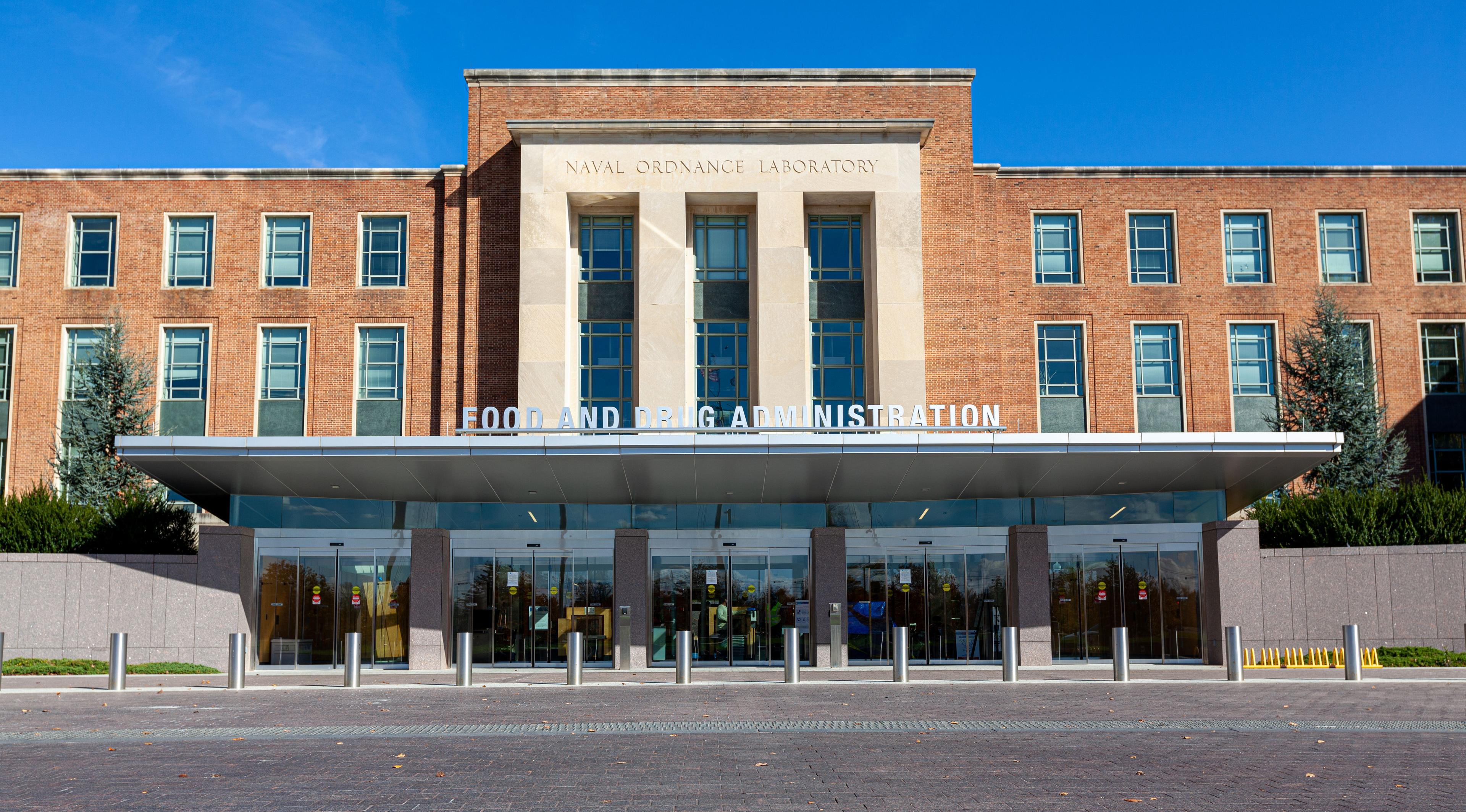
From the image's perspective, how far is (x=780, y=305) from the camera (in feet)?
108

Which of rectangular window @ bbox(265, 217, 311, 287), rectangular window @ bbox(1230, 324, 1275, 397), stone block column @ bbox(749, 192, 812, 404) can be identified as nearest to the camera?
stone block column @ bbox(749, 192, 812, 404)

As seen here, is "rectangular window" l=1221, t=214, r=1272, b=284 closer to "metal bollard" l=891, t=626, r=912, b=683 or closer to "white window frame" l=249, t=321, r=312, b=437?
"metal bollard" l=891, t=626, r=912, b=683

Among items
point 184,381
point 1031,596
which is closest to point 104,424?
point 184,381

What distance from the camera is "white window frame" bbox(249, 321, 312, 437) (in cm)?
3459

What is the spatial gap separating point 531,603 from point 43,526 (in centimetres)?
1058

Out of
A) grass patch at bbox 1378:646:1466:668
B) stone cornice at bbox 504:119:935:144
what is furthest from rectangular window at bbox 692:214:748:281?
grass patch at bbox 1378:646:1466:668

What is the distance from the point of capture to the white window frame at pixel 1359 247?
118 feet

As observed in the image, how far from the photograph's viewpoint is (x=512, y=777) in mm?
10703

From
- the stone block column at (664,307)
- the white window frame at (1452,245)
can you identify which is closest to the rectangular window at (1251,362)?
the white window frame at (1452,245)

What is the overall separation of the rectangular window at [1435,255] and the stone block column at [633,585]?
81.3ft

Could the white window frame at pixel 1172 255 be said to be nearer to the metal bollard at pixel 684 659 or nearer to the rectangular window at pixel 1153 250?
the rectangular window at pixel 1153 250

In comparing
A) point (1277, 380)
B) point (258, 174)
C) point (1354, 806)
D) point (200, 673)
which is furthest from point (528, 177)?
point (1354, 806)

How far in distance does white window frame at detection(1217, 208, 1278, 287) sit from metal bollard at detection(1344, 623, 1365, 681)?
54.4 feet

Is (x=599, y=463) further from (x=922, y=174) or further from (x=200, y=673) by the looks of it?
(x=922, y=174)
